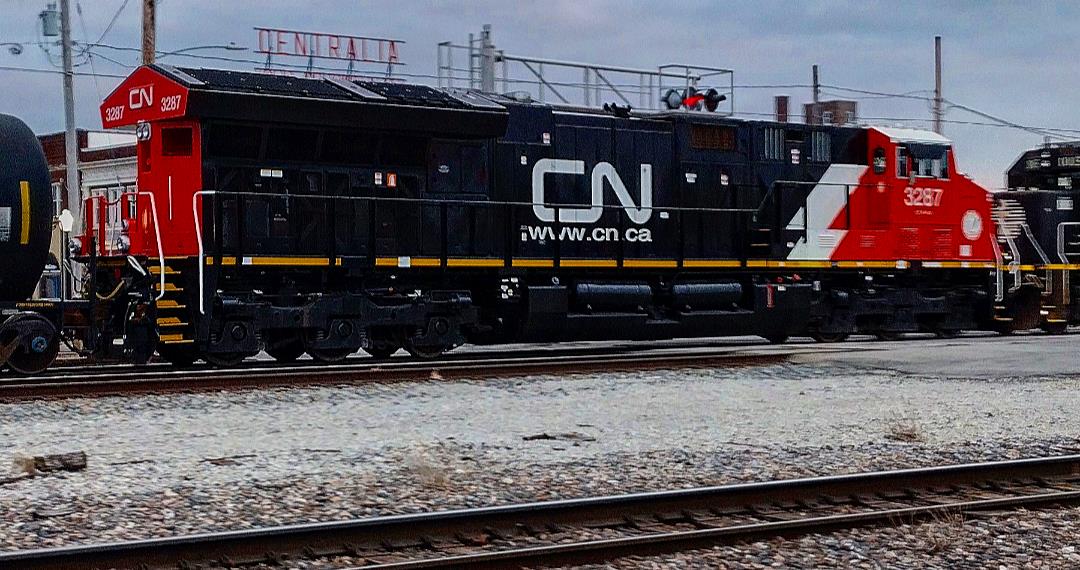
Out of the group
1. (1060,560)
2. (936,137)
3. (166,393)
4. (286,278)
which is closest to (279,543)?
(1060,560)

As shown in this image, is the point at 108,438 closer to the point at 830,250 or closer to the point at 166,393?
the point at 166,393

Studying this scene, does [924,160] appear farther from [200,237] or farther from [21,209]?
[21,209]

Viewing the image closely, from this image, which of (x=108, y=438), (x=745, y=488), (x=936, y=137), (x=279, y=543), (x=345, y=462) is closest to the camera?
(x=279, y=543)

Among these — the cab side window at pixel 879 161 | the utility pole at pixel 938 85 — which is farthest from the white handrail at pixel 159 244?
the utility pole at pixel 938 85

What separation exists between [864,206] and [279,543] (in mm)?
17496

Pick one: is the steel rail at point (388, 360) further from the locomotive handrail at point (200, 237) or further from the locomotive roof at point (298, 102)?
the locomotive roof at point (298, 102)

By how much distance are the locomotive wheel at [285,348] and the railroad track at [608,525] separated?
33.7ft

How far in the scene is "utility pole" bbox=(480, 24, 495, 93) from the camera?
2552 centimetres

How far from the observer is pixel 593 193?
1967 cm

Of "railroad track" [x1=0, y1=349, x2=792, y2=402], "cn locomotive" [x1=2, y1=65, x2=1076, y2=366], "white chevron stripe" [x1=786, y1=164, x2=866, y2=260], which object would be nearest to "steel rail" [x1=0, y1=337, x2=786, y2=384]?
"railroad track" [x1=0, y1=349, x2=792, y2=402]

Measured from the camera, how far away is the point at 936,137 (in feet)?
75.2

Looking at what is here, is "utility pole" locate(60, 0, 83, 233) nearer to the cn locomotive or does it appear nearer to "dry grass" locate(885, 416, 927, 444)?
the cn locomotive

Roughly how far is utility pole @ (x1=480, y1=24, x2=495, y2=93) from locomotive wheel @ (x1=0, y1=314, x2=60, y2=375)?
12.7 m

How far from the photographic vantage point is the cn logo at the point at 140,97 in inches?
646
